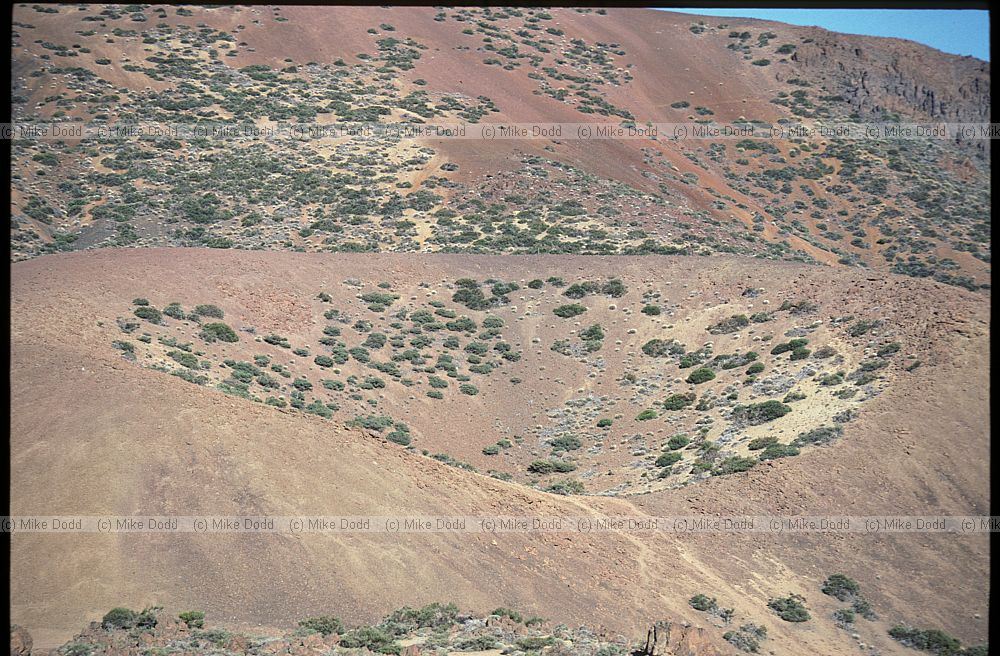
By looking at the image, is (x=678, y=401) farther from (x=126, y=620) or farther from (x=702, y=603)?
(x=126, y=620)

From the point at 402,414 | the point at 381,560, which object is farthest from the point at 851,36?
the point at 381,560

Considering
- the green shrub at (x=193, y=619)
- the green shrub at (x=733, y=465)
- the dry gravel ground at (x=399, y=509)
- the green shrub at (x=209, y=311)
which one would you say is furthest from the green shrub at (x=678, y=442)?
the green shrub at (x=193, y=619)

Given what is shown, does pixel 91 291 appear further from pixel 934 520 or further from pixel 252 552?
pixel 934 520

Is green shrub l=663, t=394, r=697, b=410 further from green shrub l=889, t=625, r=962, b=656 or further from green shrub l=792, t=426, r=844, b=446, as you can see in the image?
green shrub l=889, t=625, r=962, b=656

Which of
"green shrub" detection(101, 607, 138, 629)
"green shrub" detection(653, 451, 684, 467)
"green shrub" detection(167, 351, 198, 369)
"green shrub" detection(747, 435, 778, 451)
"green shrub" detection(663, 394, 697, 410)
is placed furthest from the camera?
"green shrub" detection(663, 394, 697, 410)

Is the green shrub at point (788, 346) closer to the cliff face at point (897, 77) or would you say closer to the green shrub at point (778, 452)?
the green shrub at point (778, 452)

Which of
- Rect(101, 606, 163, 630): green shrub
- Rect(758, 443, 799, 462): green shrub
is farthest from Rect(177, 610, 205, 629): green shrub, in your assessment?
Rect(758, 443, 799, 462): green shrub

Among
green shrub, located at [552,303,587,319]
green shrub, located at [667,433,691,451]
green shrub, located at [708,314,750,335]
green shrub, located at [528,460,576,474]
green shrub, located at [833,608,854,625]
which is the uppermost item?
green shrub, located at [552,303,587,319]

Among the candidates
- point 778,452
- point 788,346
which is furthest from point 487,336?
point 778,452
